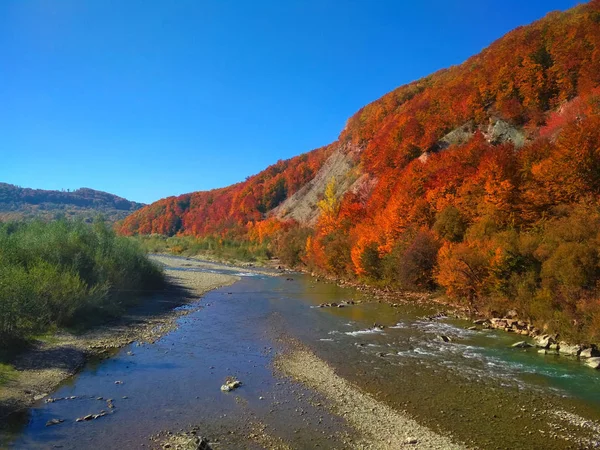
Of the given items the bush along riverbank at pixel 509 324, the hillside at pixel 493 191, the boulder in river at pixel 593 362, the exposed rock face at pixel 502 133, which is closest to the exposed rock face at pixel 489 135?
the exposed rock face at pixel 502 133

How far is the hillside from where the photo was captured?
2302 centimetres

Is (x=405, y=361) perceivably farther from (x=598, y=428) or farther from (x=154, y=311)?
(x=154, y=311)

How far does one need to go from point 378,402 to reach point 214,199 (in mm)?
159765

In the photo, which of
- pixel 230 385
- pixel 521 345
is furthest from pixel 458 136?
pixel 230 385

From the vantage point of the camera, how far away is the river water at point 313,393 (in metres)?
10.8

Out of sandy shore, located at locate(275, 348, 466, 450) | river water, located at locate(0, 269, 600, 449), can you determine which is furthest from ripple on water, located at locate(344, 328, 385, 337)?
sandy shore, located at locate(275, 348, 466, 450)

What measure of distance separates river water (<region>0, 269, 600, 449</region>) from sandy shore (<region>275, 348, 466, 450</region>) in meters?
0.45

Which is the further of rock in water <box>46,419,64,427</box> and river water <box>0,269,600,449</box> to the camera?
rock in water <box>46,419,64,427</box>

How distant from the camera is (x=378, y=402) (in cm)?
1306

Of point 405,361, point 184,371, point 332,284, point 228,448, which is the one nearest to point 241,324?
point 184,371

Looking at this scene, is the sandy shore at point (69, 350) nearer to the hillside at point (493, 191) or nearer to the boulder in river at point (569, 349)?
the boulder in river at point (569, 349)

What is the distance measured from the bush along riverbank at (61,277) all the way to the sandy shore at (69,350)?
3.11ft

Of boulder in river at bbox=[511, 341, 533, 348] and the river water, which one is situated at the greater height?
boulder in river at bbox=[511, 341, 533, 348]

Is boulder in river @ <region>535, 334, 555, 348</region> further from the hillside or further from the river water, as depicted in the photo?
the river water
